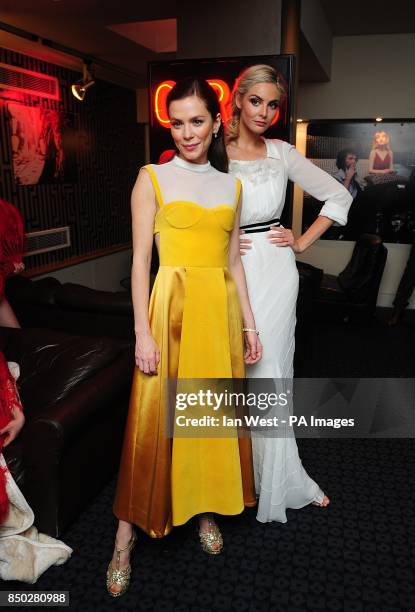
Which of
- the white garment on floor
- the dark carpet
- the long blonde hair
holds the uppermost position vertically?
the long blonde hair

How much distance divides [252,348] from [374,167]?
4.46 m

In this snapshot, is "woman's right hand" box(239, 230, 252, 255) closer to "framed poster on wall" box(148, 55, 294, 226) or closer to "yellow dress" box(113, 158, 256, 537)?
"yellow dress" box(113, 158, 256, 537)

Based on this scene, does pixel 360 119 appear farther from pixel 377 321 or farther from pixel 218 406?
pixel 218 406

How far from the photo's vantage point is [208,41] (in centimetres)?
328

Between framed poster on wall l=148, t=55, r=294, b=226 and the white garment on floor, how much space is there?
1.73m

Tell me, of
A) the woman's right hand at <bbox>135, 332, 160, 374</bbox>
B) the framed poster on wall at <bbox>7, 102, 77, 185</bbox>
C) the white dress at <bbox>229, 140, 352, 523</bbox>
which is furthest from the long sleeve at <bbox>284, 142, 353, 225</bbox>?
the framed poster on wall at <bbox>7, 102, 77, 185</bbox>

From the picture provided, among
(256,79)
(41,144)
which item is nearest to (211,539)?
(256,79)

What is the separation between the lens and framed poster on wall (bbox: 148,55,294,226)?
2604 mm

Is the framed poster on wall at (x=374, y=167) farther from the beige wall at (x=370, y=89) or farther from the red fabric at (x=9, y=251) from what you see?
the red fabric at (x=9, y=251)

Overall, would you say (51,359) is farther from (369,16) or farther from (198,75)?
(369,16)

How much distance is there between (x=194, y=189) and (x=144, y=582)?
1.35 meters

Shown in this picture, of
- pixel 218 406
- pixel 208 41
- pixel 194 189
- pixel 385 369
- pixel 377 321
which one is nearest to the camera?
pixel 194 189

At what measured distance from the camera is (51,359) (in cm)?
233

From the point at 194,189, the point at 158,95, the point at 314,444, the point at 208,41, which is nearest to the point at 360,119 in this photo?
the point at 208,41
